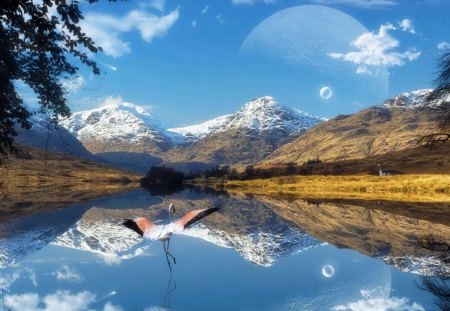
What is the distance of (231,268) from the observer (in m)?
18.0

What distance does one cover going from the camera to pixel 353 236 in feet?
87.7

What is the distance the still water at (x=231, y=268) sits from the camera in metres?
13.2

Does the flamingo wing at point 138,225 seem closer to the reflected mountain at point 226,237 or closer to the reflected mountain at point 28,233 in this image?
the reflected mountain at point 226,237

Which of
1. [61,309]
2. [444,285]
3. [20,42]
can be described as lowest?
[61,309]

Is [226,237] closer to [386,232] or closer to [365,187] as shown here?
[386,232]

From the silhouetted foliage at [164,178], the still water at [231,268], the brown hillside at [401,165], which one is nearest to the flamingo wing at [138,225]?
the still water at [231,268]

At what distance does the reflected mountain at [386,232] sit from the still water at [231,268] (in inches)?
2.4

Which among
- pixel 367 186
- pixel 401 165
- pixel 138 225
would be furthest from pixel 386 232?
pixel 401 165

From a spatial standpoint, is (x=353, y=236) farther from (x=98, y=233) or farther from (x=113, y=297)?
(x=113, y=297)

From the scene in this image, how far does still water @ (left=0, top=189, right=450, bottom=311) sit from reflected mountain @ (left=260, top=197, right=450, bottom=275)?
62 mm

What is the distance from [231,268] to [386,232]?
43.2ft

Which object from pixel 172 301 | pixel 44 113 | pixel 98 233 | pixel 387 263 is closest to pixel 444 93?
pixel 387 263

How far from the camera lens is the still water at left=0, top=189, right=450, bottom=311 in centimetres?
1316

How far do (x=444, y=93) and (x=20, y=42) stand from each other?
15900mm
